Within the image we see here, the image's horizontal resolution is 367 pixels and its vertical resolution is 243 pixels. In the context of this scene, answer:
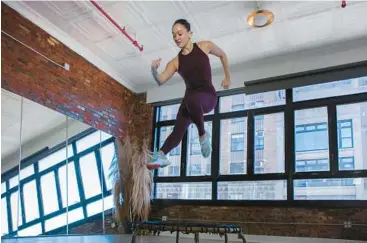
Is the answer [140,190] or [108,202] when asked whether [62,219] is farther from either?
[140,190]

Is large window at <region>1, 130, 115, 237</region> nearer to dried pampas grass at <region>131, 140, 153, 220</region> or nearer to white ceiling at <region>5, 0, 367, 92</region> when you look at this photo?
dried pampas grass at <region>131, 140, 153, 220</region>

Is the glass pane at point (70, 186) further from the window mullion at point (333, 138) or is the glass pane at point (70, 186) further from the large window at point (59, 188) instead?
the window mullion at point (333, 138)

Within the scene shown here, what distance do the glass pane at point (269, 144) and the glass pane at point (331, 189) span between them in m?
0.44

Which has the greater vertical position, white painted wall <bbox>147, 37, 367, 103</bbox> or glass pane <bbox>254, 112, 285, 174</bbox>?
white painted wall <bbox>147, 37, 367, 103</bbox>

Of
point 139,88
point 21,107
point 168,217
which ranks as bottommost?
point 168,217

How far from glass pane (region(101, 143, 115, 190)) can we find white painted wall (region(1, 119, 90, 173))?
611mm

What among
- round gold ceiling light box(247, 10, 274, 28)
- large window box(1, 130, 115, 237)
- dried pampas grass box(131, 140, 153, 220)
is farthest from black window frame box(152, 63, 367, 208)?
round gold ceiling light box(247, 10, 274, 28)

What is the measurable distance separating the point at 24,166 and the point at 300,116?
4425mm

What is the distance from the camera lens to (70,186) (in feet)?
19.1

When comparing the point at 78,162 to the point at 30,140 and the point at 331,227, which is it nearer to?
the point at 30,140

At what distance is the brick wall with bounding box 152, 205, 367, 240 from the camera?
5.47 metres

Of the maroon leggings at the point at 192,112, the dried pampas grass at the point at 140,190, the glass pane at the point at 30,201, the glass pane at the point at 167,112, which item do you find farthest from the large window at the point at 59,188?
the maroon leggings at the point at 192,112

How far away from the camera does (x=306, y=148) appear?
20.0ft

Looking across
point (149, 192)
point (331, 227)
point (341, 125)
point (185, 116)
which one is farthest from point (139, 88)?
point (185, 116)
